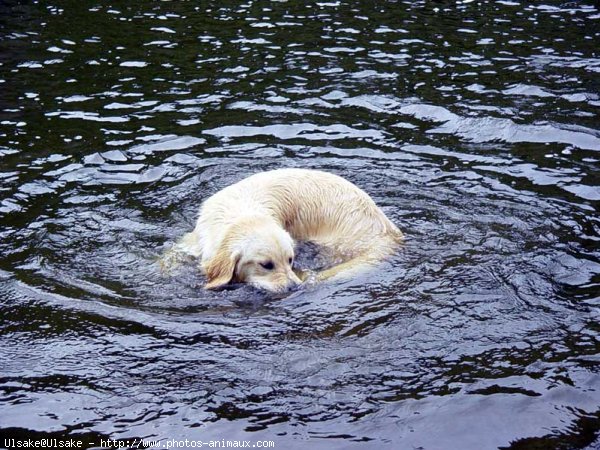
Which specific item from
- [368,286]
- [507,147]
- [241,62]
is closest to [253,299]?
[368,286]

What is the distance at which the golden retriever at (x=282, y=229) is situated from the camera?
6969 mm

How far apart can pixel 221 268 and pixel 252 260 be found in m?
0.28

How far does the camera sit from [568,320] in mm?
5918

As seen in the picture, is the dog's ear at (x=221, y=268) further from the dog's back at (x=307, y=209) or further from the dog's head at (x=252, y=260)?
the dog's back at (x=307, y=209)

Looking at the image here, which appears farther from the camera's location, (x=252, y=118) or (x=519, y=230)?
(x=252, y=118)

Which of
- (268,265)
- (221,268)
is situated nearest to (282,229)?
(268,265)

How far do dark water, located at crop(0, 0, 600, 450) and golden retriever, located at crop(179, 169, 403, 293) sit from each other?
0.26 metres

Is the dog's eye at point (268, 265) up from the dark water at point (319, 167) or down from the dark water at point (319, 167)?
down

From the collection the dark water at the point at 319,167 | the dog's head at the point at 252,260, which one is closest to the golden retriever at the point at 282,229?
the dog's head at the point at 252,260

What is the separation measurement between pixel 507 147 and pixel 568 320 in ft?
13.4

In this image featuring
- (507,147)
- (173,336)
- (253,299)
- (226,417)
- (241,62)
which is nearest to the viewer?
(226,417)

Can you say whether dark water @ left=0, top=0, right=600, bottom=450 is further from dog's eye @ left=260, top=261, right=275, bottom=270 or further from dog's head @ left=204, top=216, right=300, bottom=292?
dog's eye @ left=260, top=261, right=275, bottom=270

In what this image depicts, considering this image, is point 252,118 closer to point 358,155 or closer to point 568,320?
point 358,155

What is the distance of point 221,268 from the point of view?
6.92m
